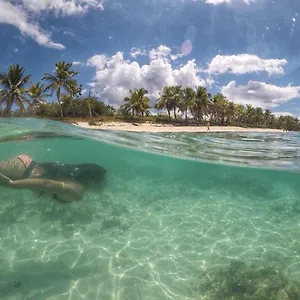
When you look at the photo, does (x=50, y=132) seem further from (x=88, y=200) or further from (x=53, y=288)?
(x=53, y=288)

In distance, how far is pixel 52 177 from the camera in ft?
42.4

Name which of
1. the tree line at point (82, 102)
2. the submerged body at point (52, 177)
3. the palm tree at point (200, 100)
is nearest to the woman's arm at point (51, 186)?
the submerged body at point (52, 177)

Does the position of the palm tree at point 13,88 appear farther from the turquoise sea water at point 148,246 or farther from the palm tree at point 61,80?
the turquoise sea water at point 148,246

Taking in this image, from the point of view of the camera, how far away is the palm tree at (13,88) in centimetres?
4378

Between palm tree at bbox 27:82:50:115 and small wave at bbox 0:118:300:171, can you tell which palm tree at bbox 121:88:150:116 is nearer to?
palm tree at bbox 27:82:50:115

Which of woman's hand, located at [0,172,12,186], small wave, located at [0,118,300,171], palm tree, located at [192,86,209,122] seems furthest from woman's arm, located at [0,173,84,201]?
palm tree, located at [192,86,209,122]

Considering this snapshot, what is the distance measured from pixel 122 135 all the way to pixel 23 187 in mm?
9057

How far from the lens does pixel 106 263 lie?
23.7ft

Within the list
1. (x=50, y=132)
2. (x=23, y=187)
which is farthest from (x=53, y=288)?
(x=50, y=132)

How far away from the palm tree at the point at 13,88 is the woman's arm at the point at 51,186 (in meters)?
37.8

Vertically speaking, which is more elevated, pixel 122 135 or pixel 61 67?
pixel 61 67

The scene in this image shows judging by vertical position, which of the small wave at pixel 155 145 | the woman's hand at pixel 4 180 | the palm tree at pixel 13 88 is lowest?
the woman's hand at pixel 4 180

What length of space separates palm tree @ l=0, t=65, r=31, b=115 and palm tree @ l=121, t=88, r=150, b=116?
2449 centimetres

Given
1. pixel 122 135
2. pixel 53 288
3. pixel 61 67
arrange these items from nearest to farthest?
pixel 53 288, pixel 122 135, pixel 61 67
